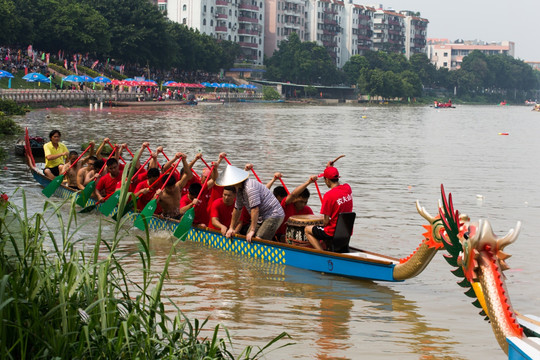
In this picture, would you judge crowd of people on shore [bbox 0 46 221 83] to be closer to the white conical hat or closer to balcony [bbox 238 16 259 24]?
balcony [bbox 238 16 259 24]

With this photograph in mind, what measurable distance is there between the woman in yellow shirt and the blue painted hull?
20.7 feet

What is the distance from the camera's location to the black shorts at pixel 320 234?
11164mm

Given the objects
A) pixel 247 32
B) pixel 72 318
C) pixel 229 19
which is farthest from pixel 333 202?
pixel 247 32

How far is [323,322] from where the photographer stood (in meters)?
9.64

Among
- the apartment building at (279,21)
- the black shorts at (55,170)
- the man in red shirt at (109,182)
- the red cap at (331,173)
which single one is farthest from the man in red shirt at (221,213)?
the apartment building at (279,21)

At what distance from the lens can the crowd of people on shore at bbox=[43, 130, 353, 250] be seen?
438 inches

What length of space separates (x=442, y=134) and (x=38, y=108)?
85.1 feet

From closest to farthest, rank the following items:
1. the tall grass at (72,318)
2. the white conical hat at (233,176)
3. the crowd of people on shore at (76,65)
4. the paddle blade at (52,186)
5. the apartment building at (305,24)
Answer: the tall grass at (72,318) → the white conical hat at (233,176) → the paddle blade at (52,186) → the crowd of people on shore at (76,65) → the apartment building at (305,24)

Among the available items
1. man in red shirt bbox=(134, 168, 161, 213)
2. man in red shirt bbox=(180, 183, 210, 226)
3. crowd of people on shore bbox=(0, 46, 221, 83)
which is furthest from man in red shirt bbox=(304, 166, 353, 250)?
crowd of people on shore bbox=(0, 46, 221, 83)

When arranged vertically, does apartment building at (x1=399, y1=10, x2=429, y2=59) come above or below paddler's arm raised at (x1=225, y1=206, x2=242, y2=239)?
above

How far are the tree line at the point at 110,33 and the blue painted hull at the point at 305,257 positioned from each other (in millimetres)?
57920

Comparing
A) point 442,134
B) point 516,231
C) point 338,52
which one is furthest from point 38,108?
point 338,52

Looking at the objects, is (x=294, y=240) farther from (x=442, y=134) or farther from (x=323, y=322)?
(x=442, y=134)

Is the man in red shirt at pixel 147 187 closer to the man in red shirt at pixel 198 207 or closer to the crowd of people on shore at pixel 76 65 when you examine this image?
the man in red shirt at pixel 198 207
